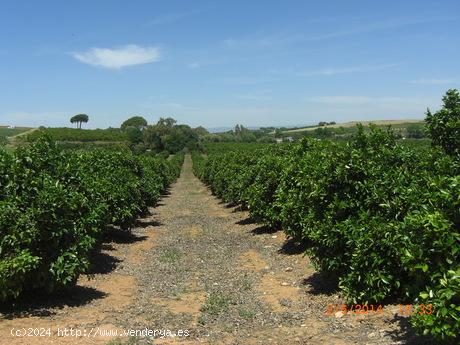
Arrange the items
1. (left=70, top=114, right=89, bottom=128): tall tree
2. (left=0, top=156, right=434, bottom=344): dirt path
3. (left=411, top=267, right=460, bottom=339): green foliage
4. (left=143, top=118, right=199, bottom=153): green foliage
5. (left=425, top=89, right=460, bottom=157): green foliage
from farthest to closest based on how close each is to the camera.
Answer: (left=70, top=114, right=89, bottom=128): tall tree → (left=143, top=118, right=199, bottom=153): green foliage → (left=425, top=89, right=460, bottom=157): green foliage → (left=0, top=156, right=434, bottom=344): dirt path → (left=411, top=267, right=460, bottom=339): green foliage

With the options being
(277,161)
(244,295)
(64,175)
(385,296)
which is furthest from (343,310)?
(277,161)

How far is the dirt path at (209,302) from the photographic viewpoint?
20.9 feet

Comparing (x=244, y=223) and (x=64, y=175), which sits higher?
(x=64, y=175)

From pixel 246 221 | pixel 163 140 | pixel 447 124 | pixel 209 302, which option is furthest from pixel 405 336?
pixel 163 140

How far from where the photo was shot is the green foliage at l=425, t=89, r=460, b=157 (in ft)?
26.6

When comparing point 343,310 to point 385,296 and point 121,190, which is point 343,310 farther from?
point 121,190

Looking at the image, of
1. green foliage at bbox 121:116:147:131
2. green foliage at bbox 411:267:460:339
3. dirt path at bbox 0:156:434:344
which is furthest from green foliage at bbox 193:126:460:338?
green foliage at bbox 121:116:147:131

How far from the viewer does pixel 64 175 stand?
8641 millimetres

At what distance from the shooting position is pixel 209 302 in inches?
Answer: 323

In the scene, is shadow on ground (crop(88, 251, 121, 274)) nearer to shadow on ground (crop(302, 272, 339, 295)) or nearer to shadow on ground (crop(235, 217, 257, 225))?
shadow on ground (crop(302, 272, 339, 295))

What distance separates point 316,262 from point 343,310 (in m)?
1.35

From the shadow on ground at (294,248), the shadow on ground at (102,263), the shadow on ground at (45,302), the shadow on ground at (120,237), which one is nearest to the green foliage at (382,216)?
the shadow on ground at (294,248)
